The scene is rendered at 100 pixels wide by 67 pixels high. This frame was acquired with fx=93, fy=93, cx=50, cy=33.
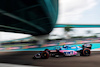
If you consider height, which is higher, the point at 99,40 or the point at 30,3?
the point at 30,3

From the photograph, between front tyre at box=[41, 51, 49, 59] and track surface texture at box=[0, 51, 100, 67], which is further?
front tyre at box=[41, 51, 49, 59]

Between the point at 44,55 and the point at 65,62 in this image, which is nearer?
the point at 65,62

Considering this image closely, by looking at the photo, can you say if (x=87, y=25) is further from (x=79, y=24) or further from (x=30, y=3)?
(x=30, y=3)

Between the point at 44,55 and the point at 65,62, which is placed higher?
the point at 44,55

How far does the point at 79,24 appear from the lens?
29.3 meters

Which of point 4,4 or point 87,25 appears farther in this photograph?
point 87,25

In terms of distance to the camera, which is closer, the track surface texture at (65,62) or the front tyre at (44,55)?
the track surface texture at (65,62)

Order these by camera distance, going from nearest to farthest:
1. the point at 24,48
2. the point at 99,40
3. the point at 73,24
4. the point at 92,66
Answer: the point at 92,66 < the point at 99,40 < the point at 24,48 < the point at 73,24

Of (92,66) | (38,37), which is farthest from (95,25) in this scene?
(92,66)

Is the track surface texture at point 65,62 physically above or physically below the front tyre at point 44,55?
below

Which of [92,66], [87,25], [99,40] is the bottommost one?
[92,66]

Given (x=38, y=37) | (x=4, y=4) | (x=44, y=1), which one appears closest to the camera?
(x=44, y=1)

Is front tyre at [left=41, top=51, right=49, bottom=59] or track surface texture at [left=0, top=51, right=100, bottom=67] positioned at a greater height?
front tyre at [left=41, top=51, right=49, bottom=59]

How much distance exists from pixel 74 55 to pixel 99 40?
11263 millimetres
